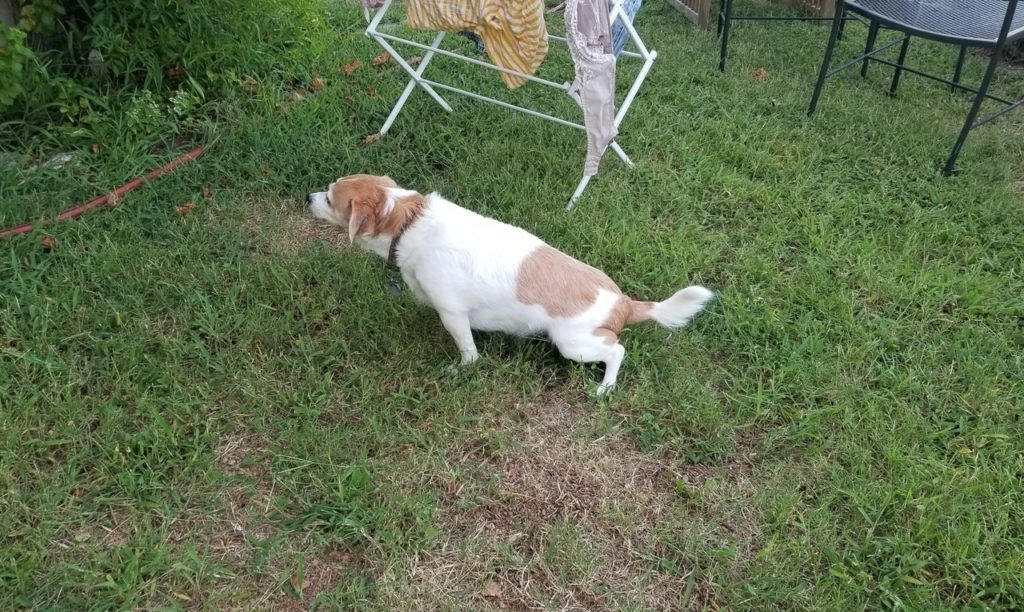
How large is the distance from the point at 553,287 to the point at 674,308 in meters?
0.49

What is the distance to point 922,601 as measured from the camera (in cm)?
201

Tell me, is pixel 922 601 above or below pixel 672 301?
below

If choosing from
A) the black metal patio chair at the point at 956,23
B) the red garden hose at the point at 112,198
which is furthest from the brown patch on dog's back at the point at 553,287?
the black metal patio chair at the point at 956,23

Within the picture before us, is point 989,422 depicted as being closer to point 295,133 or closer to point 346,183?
point 346,183

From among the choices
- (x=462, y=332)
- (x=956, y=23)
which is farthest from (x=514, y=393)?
(x=956, y=23)

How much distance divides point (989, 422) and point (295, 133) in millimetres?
3767

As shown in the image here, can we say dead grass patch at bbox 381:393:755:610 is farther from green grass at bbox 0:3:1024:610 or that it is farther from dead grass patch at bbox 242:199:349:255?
dead grass patch at bbox 242:199:349:255

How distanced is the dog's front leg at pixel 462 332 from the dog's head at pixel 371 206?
39cm

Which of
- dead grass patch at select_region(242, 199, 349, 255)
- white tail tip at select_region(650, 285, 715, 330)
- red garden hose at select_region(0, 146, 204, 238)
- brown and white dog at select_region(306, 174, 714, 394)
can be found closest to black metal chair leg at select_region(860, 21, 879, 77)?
white tail tip at select_region(650, 285, 715, 330)

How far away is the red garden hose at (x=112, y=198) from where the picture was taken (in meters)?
3.21

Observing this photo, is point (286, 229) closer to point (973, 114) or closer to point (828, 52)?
point (828, 52)

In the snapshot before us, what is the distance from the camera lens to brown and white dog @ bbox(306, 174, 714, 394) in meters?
2.49

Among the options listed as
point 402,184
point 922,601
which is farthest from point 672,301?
point 402,184

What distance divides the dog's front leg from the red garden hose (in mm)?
2071
